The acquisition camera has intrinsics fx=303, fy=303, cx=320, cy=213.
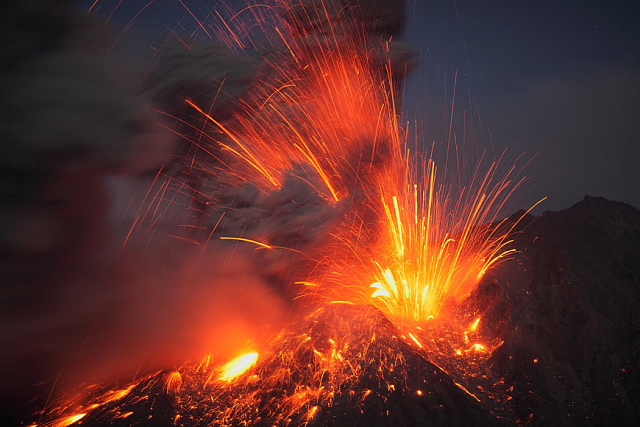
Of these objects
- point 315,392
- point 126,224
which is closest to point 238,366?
point 315,392

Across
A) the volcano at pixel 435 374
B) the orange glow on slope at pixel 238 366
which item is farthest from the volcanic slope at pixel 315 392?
the orange glow on slope at pixel 238 366

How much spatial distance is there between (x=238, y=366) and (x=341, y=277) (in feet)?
16.7

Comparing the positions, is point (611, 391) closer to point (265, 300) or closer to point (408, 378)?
point (408, 378)

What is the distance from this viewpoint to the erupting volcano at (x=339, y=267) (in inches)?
323

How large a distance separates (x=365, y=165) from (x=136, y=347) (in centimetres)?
1084

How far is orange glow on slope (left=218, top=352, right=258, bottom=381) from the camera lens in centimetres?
887

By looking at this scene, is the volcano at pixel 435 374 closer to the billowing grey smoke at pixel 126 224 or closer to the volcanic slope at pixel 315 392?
the volcanic slope at pixel 315 392

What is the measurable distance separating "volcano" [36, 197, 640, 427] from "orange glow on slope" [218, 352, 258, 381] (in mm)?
58

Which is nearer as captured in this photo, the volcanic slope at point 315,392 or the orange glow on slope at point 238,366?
the volcanic slope at point 315,392

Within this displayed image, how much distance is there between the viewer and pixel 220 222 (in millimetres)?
11281

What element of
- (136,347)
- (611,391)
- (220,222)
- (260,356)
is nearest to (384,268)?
(260,356)

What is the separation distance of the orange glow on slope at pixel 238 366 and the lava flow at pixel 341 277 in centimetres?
5

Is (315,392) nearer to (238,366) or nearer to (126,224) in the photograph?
(238,366)

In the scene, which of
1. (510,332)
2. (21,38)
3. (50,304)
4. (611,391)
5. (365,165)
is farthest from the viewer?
(365,165)
